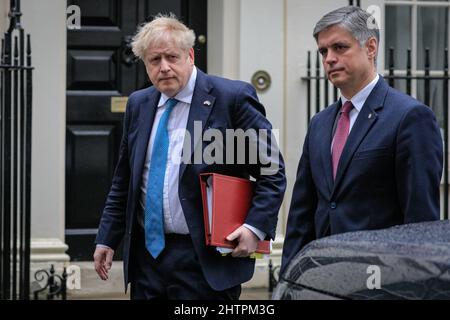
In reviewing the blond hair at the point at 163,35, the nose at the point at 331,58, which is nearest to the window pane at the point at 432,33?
the blond hair at the point at 163,35

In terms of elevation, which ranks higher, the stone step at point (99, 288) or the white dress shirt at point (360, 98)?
the white dress shirt at point (360, 98)

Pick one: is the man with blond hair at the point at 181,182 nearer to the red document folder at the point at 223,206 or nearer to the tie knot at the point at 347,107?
the red document folder at the point at 223,206

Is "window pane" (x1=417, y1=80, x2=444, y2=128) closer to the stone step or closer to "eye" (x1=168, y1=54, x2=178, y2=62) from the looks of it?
the stone step

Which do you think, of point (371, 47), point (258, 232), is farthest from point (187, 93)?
point (371, 47)

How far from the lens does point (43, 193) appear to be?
28.0ft

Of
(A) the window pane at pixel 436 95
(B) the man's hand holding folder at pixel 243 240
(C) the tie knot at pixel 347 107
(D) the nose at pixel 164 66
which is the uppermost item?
(A) the window pane at pixel 436 95

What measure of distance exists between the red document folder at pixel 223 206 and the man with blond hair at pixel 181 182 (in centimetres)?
4

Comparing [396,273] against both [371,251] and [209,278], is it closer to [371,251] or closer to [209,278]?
[371,251]

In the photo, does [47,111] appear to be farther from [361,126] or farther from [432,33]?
[361,126]

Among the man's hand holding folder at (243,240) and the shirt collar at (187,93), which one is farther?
A: the shirt collar at (187,93)

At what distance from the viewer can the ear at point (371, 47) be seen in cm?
472

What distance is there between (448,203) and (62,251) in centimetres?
305

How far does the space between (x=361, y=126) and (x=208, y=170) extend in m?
0.78
